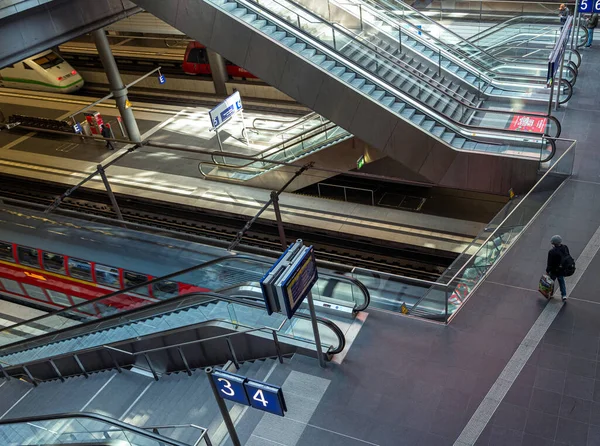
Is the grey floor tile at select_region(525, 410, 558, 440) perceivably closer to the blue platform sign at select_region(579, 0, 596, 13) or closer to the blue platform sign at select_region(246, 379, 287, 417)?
the blue platform sign at select_region(246, 379, 287, 417)

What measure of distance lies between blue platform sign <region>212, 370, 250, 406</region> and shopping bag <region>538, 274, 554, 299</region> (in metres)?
5.31

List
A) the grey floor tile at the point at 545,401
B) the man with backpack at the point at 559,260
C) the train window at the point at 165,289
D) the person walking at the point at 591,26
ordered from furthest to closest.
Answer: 1. the person walking at the point at 591,26
2. the train window at the point at 165,289
3. the man with backpack at the point at 559,260
4. the grey floor tile at the point at 545,401

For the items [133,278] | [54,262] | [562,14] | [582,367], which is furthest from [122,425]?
[562,14]

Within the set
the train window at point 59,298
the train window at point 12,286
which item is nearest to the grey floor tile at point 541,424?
the train window at point 59,298

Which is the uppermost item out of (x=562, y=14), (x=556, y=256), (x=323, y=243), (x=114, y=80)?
(x=562, y=14)

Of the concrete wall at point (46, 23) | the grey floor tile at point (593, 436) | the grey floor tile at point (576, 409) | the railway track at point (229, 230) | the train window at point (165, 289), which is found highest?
the concrete wall at point (46, 23)

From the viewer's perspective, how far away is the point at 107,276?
14.7m

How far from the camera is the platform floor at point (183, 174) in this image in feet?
56.0

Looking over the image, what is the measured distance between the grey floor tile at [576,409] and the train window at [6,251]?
13.6 metres

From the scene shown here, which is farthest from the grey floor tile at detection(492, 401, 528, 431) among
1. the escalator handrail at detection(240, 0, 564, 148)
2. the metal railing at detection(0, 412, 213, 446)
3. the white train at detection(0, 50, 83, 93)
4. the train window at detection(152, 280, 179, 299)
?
the white train at detection(0, 50, 83, 93)

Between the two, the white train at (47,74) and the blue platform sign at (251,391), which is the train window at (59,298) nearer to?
the blue platform sign at (251,391)

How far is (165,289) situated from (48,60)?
71.4 ft

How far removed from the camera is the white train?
2947 centimetres

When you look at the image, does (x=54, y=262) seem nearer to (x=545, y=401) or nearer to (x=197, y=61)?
(x=545, y=401)
